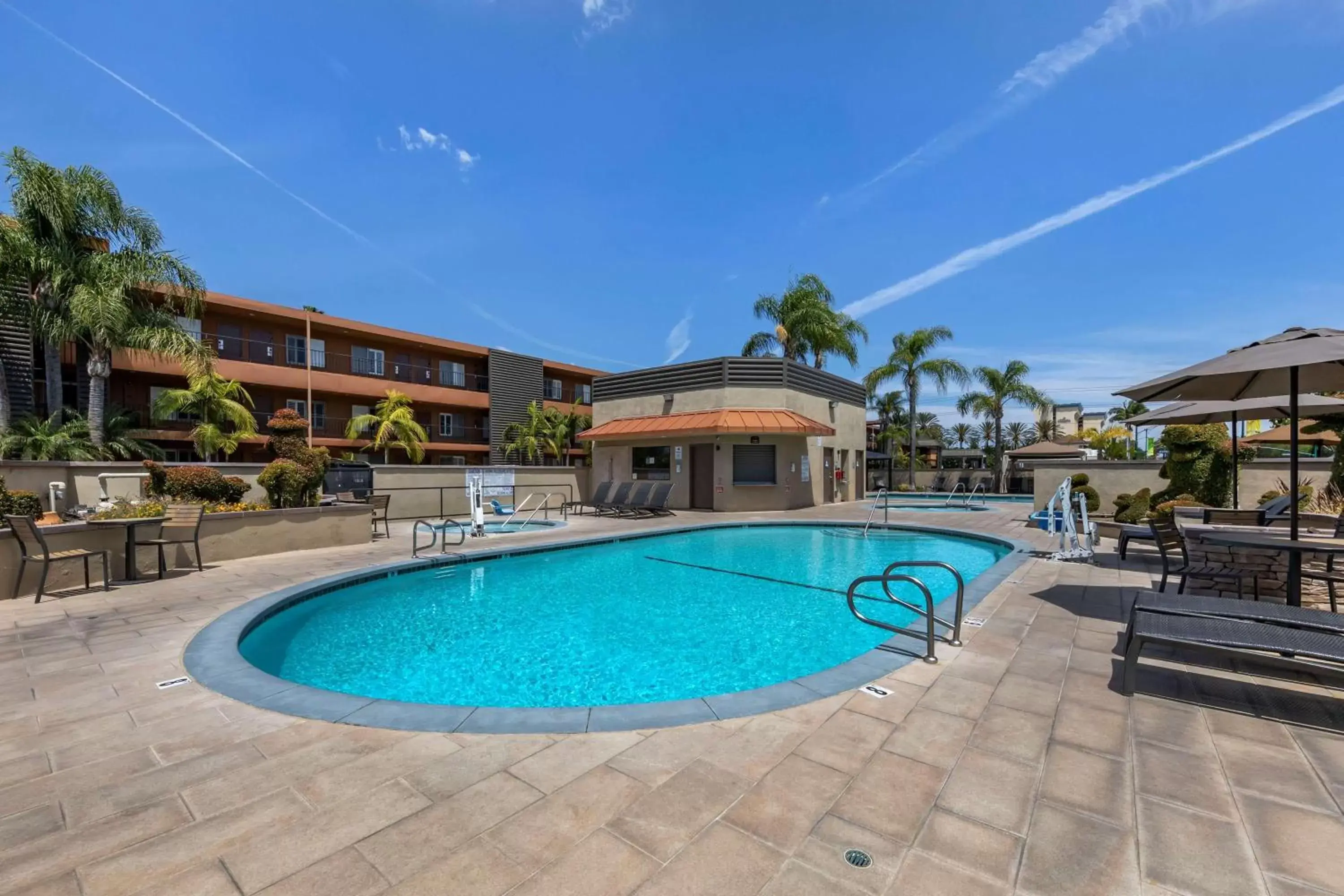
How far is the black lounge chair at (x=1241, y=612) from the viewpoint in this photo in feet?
10.9

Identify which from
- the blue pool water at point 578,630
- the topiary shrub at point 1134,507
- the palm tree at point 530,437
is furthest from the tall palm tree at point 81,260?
the topiary shrub at point 1134,507

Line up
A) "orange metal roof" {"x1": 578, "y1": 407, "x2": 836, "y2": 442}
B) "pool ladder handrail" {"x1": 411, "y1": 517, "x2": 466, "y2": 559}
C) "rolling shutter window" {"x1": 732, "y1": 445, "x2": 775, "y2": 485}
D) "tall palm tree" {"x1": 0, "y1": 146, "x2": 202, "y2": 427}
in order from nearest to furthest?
1. "pool ladder handrail" {"x1": 411, "y1": 517, "x2": 466, "y2": 559}
2. "tall palm tree" {"x1": 0, "y1": 146, "x2": 202, "y2": 427}
3. "orange metal roof" {"x1": 578, "y1": 407, "x2": 836, "y2": 442}
4. "rolling shutter window" {"x1": 732, "y1": 445, "x2": 775, "y2": 485}

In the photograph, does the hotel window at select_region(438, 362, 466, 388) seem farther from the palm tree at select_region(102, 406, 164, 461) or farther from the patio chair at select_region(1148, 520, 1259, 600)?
the patio chair at select_region(1148, 520, 1259, 600)

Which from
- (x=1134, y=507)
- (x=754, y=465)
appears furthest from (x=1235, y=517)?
(x=754, y=465)

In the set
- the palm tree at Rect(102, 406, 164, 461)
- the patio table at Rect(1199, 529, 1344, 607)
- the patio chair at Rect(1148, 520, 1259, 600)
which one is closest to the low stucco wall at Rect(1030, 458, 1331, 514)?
the patio chair at Rect(1148, 520, 1259, 600)

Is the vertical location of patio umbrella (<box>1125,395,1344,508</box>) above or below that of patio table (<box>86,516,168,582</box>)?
above

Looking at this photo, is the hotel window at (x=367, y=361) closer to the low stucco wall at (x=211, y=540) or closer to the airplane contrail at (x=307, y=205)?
the airplane contrail at (x=307, y=205)

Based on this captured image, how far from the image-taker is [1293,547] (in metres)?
4.19

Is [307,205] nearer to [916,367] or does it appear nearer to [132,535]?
[132,535]

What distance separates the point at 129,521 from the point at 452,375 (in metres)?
23.8

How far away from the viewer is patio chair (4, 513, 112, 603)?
596 centimetres

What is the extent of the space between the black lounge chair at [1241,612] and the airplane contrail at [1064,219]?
8419 millimetres

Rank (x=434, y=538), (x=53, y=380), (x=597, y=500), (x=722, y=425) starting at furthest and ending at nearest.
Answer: (x=597, y=500)
(x=722, y=425)
(x=53, y=380)
(x=434, y=538)

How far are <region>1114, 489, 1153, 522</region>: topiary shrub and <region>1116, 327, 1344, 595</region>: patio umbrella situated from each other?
6096 millimetres
